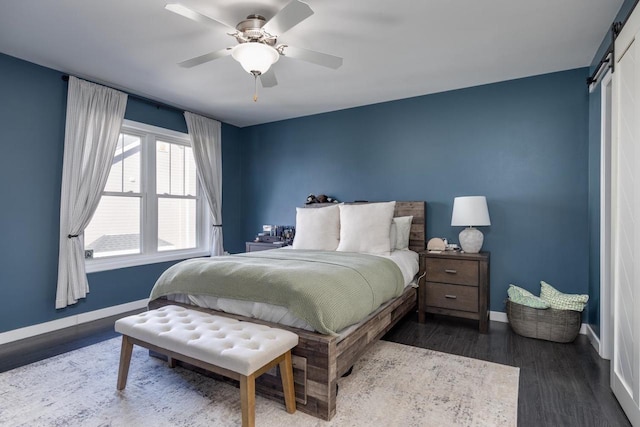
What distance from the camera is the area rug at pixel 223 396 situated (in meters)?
1.82

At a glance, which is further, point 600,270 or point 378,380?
point 600,270

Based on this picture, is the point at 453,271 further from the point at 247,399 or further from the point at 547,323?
the point at 247,399

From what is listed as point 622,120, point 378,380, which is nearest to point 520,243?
point 622,120

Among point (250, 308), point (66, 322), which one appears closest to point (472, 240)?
point (250, 308)

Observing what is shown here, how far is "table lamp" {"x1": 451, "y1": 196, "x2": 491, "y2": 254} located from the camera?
3277 mm

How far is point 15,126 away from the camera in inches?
119

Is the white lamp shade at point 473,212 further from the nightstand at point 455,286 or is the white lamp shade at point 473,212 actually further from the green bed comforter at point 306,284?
the green bed comforter at point 306,284

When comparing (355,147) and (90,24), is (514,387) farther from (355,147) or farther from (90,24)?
(90,24)

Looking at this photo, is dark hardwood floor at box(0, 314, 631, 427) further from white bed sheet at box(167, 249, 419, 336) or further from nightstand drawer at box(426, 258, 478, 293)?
white bed sheet at box(167, 249, 419, 336)

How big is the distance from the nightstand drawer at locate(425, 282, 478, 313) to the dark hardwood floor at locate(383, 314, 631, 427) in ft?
0.75

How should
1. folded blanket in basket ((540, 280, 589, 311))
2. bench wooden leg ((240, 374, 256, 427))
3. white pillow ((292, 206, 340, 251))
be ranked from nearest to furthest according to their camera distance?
bench wooden leg ((240, 374, 256, 427)) → folded blanket in basket ((540, 280, 589, 311)) → white pillow ((292, 206, 340, 251))

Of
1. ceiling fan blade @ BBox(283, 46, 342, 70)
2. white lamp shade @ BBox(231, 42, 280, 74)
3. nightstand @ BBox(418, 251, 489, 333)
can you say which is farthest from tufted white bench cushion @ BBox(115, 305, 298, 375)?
nightstand @ BBox(418, 251, 489, 333)

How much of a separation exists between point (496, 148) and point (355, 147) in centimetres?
169

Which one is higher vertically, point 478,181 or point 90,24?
point 90,24
